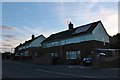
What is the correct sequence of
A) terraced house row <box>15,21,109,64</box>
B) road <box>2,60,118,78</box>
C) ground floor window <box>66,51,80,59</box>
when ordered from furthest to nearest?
ground floor window <box>66,51,80,59</box> < terraced house row <box>15,21,109,64</box> < road <box>2,60,118,78</box>

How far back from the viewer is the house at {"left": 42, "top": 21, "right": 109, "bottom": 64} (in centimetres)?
4966

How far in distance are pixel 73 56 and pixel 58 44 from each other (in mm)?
8884

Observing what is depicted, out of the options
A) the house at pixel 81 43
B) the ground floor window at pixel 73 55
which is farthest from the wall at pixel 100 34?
the ground floor window at pixel 73 55

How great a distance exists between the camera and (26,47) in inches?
3612

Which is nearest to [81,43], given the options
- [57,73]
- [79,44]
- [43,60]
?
[79,44]

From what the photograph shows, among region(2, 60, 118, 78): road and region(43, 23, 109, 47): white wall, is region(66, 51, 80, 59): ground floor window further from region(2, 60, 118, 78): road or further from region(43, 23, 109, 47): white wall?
region(2, 60, 118, 78): road

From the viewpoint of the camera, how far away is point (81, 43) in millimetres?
51719

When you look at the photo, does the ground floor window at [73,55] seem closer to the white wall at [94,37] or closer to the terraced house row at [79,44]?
the terraced house row at [79,44]

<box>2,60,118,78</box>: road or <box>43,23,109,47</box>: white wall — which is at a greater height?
<box>43,23,109,47</box>: white wall

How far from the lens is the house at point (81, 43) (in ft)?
163

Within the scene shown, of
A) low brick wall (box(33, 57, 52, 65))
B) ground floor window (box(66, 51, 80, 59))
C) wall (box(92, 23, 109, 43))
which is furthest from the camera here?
ground floor window (box(66, 51, 80, 59))

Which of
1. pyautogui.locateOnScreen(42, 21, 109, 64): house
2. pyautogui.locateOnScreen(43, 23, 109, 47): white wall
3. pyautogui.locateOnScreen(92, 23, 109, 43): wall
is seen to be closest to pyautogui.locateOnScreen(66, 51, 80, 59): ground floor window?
pyautogui.locateOnScreen(42, 21, 109, 64): house

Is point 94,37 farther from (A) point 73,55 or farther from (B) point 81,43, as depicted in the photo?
(A) point 73,55

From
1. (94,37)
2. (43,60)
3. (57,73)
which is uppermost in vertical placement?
(94,37)
